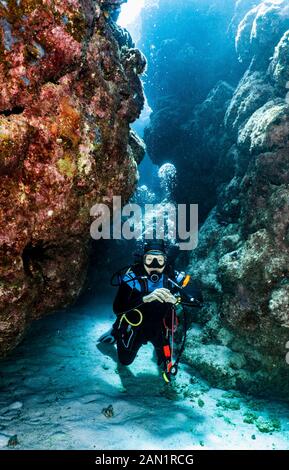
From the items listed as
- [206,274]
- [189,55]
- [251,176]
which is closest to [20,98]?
[251,176]

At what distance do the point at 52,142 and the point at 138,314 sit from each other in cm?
328

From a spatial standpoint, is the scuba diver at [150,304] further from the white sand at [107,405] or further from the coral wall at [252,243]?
the coral wall at [252,243]

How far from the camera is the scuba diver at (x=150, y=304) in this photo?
5.32 metres

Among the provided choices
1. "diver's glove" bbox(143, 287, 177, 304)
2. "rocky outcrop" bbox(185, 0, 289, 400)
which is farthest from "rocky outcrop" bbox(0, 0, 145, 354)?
"rocky outcrop" bbox(185, 0, 289, 400)

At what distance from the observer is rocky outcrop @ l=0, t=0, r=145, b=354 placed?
3.56 m

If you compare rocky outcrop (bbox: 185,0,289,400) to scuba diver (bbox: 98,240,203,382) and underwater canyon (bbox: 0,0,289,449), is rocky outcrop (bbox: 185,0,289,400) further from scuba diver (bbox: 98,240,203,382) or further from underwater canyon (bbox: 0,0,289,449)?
scuba diver (bbox: 98,240,203,382)

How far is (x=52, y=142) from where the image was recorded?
3908 mm

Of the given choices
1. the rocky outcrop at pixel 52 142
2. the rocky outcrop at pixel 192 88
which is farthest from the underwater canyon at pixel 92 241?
the rocky outcrop at pixel 192 88

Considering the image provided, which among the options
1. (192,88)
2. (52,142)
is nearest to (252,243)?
(52,142)

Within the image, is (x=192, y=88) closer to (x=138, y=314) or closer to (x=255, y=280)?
(x=255, y=280)

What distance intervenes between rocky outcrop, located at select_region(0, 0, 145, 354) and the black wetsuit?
102cm

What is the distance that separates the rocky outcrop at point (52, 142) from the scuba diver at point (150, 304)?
1.06 metres

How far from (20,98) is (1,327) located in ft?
9.59
